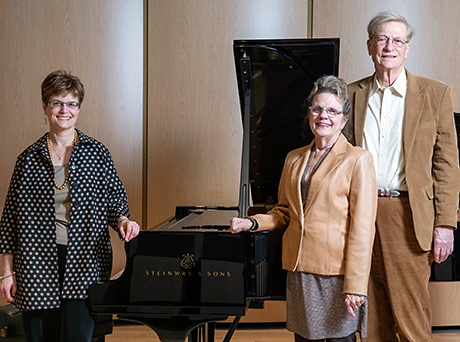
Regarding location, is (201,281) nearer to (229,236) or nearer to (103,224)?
(229,236)

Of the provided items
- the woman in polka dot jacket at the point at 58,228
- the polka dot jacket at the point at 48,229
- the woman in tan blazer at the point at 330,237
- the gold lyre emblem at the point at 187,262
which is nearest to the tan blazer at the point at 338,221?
the woman in tan blazer at the point at 330,237

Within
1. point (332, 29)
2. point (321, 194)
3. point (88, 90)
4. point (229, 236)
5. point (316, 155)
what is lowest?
point (229, 236)

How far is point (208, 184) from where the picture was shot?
12.5 ft

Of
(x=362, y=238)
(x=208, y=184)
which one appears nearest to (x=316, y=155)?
(x=362, y=238)

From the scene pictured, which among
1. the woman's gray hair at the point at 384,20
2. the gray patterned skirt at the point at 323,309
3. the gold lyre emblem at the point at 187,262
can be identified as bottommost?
the gray patterned skirt at the point at 323,309

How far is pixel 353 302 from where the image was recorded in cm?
163

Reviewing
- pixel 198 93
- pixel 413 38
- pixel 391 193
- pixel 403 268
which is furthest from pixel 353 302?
pixel 413 38

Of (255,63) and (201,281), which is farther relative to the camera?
(255,63)

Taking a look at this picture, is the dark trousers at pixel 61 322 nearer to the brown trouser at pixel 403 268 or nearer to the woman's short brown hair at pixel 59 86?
the woman's short brown hair at pixel 59 86

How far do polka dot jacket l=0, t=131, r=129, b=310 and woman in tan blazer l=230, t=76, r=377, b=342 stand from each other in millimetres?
535

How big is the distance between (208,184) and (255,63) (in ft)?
6.12

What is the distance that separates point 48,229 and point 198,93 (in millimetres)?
2262

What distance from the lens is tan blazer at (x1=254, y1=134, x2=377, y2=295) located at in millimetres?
1661

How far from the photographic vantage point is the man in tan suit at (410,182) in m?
1.88
